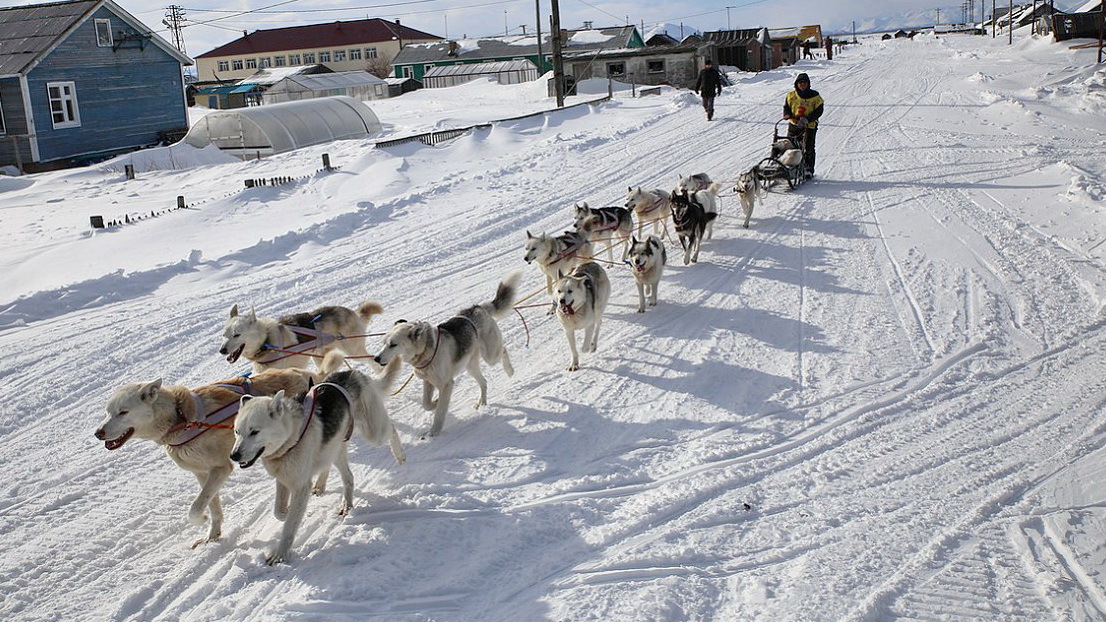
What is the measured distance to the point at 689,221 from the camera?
8688 mm

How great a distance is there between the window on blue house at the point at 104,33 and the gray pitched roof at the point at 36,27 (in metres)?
0.49

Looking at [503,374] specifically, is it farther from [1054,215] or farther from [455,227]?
[1054,215]

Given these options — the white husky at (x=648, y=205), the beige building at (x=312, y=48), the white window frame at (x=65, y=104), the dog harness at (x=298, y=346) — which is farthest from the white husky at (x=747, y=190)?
the beige building at (x=312, y=48)

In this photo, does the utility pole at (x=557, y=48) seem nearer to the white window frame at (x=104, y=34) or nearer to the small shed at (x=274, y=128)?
the small shed at (x=274, y=128)

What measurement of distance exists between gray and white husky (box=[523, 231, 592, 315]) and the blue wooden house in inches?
759

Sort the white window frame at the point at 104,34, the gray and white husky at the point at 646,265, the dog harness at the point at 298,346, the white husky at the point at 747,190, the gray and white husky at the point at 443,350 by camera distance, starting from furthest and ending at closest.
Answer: the white window frame at the point at 104,34
the white husky at the point at 747,190
the gray and white husky at the point at 646,265
the dog harness at the point at 298,346
the gray and white husky at the point at 443,350

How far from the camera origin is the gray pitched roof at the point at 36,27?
848 inches

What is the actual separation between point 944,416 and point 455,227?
6963mm

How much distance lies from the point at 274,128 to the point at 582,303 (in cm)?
1817

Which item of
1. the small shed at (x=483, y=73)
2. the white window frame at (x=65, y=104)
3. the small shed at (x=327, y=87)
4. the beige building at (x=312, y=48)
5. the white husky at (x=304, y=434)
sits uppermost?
the beige building at (x=312, y=48)

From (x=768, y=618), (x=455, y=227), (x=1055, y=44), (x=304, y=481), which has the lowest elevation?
(x=768, y=618)

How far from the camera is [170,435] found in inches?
173

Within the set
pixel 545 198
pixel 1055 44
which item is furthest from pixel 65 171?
pixel 1055 44

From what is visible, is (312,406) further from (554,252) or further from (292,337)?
(554,252)
